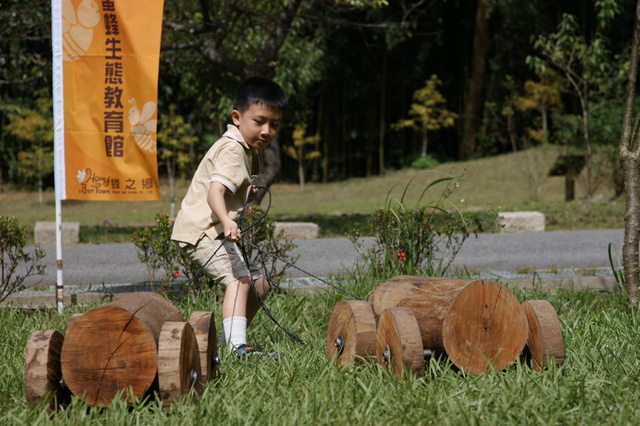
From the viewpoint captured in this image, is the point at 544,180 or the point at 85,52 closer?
the point at 85,52

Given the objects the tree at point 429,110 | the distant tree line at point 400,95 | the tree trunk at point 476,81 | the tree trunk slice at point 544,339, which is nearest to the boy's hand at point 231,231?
the tree trunk slice at point 544,339

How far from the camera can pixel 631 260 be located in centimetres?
453

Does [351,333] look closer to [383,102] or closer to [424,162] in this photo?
[424,162]

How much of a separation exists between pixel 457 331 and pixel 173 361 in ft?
4.30

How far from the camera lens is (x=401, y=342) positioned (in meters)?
3.06

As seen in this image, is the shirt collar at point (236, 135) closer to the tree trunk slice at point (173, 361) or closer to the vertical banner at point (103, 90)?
the tree trunk slice at point (173, 361)

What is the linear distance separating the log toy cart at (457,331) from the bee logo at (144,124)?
230 cm

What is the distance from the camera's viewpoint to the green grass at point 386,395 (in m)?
2.64

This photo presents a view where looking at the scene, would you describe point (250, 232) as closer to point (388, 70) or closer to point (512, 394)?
point (512, 394)

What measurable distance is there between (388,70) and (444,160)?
440cm

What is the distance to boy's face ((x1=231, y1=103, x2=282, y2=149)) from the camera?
368 centimetres

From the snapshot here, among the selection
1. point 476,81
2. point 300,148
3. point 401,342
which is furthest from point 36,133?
point 401,342

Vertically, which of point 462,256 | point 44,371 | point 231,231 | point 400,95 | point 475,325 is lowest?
point 462,256

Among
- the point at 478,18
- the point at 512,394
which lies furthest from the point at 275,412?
→ the point at 478,18
